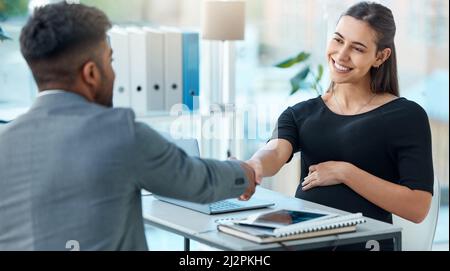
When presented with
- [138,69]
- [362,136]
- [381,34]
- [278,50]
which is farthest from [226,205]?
[278,50]

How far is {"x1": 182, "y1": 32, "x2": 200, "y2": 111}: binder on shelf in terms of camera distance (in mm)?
4219

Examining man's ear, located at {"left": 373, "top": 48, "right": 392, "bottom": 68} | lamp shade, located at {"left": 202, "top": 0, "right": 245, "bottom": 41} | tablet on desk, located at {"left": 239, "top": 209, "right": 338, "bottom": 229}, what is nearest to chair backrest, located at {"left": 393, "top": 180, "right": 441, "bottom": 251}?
man's ear, located at {"left": 373, "top": 48, "right": 392, "bottom": 68}

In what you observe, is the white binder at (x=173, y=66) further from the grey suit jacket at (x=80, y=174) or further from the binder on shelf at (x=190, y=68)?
the grey suit jacket at (x=80, y=174)

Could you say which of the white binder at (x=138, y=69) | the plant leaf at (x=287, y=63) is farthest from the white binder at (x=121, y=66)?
the plant leaf at (x=287, y=63)

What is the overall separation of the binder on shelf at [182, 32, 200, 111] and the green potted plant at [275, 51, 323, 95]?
1.78ft

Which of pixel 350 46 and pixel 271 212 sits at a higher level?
pixel 350 46

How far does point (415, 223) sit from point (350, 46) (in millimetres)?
684

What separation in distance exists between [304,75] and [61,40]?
2.84 meters

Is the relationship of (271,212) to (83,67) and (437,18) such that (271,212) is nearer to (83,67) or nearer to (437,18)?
(83,67)

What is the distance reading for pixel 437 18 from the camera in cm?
513

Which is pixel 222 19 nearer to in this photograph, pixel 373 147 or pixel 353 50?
pixel 353 50

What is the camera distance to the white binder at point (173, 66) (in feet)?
13.6

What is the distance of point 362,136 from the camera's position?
297 cm
